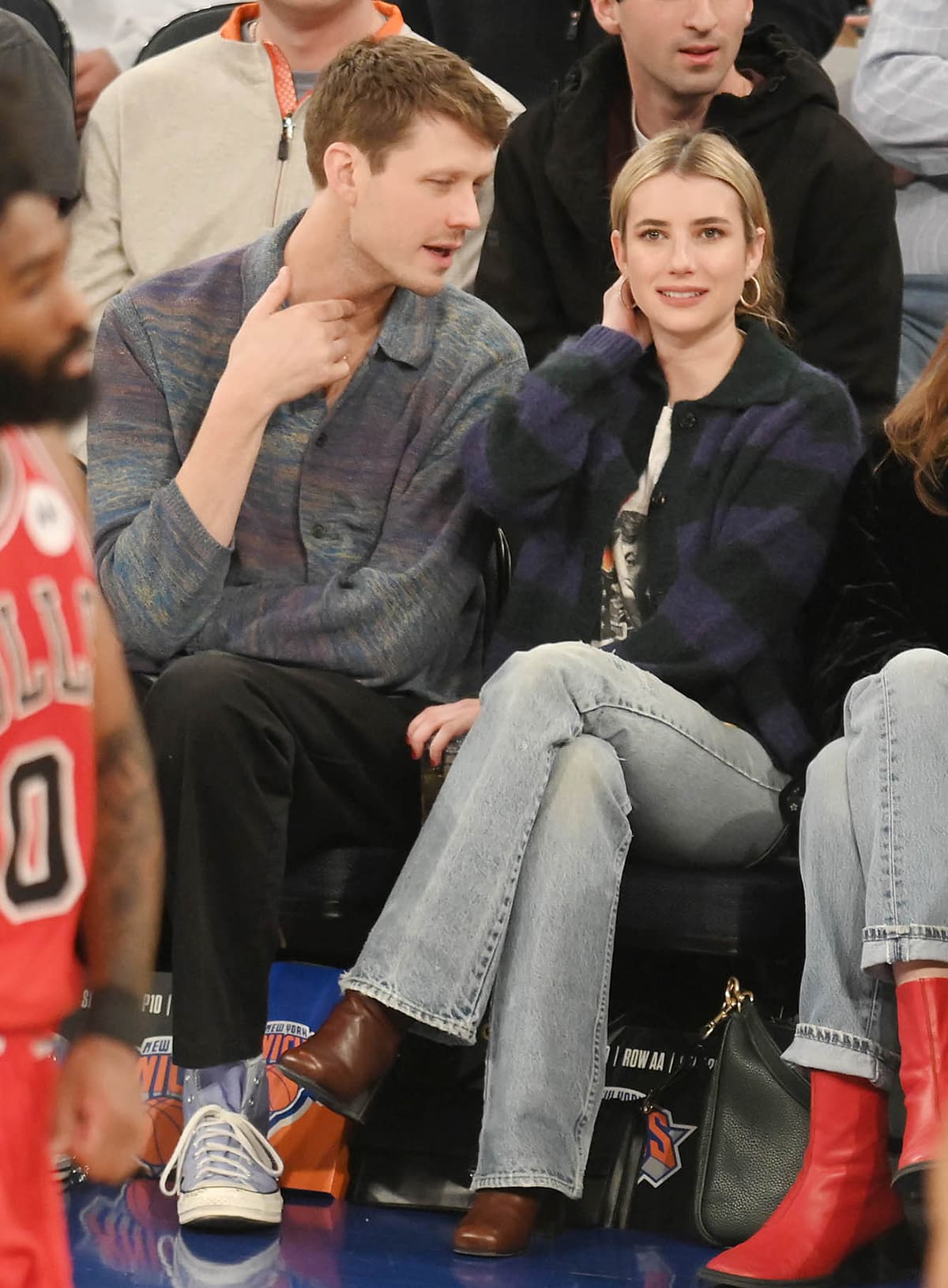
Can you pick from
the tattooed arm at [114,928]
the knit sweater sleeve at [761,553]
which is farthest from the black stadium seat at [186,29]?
the tattooed arm at [114,928]

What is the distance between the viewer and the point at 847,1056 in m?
2.49

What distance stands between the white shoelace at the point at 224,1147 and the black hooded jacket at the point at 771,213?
1514 millimetres

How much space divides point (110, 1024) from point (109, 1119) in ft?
0.20

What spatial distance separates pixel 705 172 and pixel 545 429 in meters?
0.48

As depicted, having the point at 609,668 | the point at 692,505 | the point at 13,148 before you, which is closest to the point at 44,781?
the point at 13,148

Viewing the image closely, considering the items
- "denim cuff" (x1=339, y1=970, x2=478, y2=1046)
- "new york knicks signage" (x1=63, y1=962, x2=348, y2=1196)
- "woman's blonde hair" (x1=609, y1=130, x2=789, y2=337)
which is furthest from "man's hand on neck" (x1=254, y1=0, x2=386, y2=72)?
"denim cuff" (x1=339, y1=970, x2=478, y2=1046)

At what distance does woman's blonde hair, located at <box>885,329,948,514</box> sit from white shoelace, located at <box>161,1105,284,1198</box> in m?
1.32

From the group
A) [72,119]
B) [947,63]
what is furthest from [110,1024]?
[947,63]

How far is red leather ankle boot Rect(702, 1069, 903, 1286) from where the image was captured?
A: 2426 millimetres

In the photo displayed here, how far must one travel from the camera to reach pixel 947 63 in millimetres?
3846

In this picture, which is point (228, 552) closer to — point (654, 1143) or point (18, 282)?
point (654, 1143)

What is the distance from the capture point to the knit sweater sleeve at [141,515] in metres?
2.94

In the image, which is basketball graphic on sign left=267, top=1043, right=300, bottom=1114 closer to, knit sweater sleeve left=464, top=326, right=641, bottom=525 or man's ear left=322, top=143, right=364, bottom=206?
knit sweater sleeve left=464, top=326, right=641, bottom=525

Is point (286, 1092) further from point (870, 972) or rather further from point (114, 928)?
point (114, 928)
